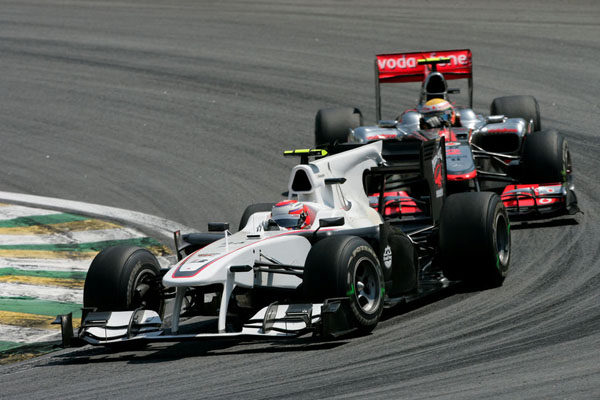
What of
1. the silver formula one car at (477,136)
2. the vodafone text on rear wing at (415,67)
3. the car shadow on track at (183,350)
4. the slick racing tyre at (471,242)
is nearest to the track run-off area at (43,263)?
the car shadow on track at (183,350)

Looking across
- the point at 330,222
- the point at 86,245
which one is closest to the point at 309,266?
the point at 330,222

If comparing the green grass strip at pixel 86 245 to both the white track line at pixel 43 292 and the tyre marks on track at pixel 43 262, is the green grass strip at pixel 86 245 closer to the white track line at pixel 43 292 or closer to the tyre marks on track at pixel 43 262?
the tyre marks on track at pixel 43 262

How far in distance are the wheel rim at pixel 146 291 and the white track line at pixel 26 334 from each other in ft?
3.35

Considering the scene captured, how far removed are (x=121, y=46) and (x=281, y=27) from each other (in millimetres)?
3716

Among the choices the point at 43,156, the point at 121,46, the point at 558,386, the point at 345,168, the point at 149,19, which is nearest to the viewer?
the point at 558,386

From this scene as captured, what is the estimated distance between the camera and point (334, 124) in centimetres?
1598

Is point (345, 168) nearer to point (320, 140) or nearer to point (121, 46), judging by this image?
point (320, 140)

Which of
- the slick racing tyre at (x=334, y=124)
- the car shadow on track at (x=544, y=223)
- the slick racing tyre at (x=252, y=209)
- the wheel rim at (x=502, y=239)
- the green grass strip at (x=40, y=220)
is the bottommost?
the car shadow on track at (x=544, y=223)

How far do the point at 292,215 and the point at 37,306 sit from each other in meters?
2.89

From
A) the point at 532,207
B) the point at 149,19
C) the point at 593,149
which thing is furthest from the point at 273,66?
the point at 532,207

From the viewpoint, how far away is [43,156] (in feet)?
57.1

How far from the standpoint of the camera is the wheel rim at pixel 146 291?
29.9 feet

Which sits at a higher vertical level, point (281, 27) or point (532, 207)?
point (281, 27)

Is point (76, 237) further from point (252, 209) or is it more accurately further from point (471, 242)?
point (471, 242)
